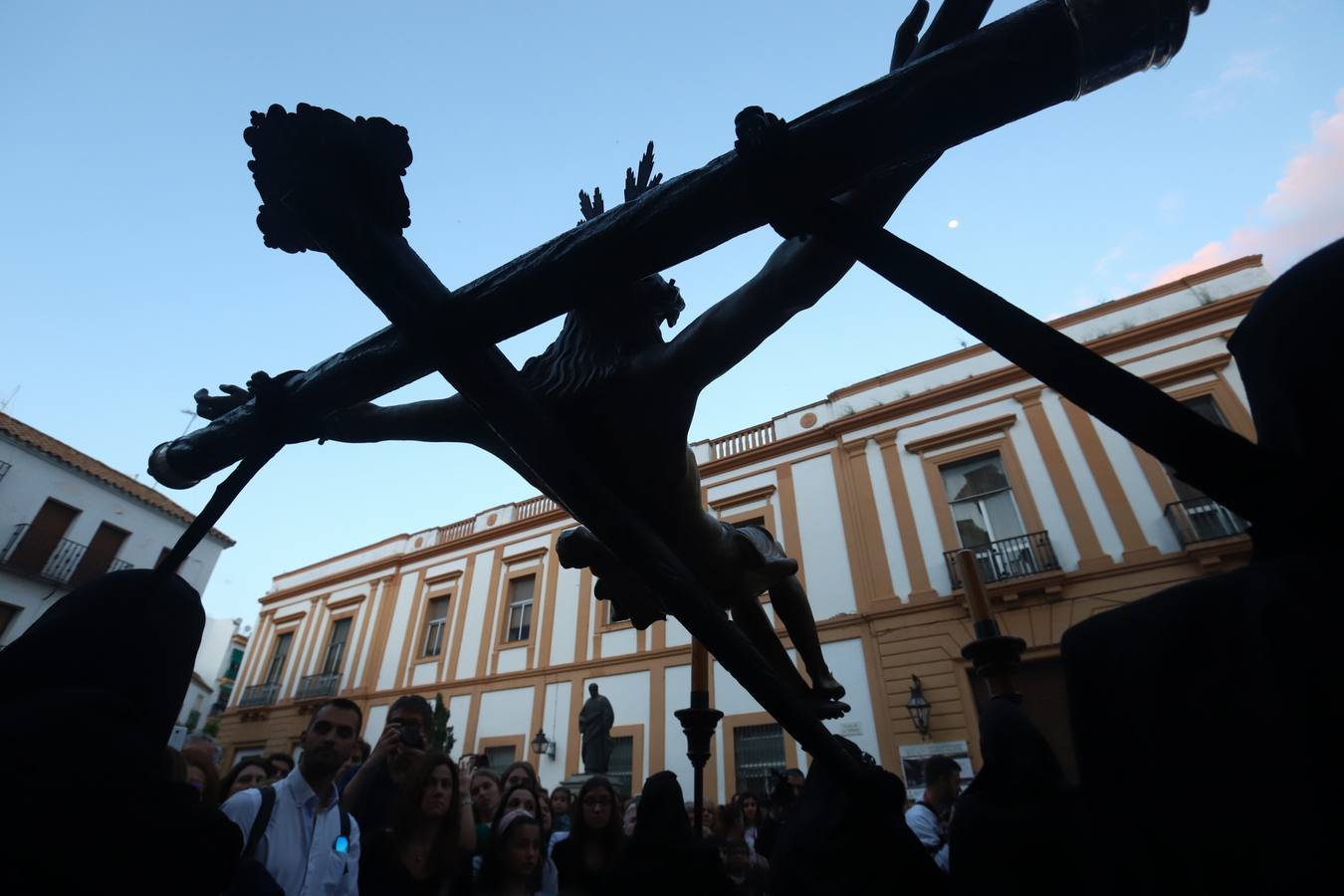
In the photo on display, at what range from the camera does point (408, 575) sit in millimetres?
16922

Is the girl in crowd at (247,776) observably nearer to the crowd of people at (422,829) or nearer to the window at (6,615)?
the crowd of people at (422,829)

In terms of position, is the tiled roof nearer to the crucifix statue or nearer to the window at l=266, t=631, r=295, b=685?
the window at l=266, t=631, r=295, b=685

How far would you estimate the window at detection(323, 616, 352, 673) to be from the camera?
16.9m

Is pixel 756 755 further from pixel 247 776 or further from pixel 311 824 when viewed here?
pixel 311 824

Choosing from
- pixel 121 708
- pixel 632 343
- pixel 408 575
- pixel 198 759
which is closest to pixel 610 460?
pixel 632 343

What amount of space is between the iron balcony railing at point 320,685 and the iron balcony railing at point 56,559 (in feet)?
17.3

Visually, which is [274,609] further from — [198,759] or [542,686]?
[198,759]

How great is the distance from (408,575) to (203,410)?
17.2 metres

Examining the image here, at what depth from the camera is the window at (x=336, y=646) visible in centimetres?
1689

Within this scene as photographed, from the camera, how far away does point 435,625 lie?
51.8 ft

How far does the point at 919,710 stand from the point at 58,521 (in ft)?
69.5

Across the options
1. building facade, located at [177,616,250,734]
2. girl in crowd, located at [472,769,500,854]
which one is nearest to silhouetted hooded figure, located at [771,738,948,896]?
girl in crowd, located at [472,769,500,854]

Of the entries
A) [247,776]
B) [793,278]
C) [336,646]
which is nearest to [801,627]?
[793,278]

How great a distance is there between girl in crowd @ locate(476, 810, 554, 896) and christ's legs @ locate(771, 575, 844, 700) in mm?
2008
